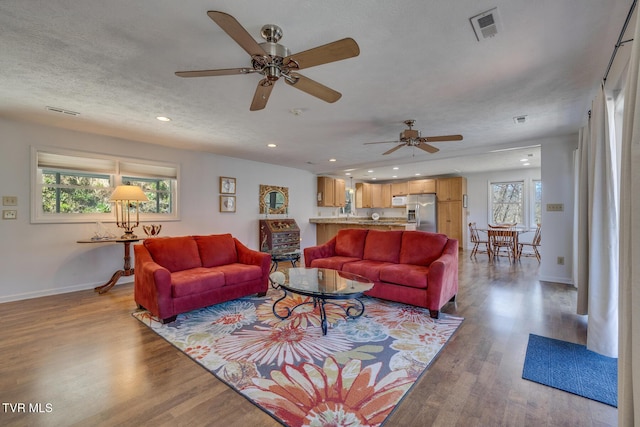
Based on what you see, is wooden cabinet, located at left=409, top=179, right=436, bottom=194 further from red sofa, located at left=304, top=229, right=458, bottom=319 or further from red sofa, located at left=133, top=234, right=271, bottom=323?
red sofa, located at left=133, top=234, right=271, bottom=323

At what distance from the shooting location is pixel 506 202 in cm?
790

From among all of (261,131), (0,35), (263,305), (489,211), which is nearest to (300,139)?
(261,131)

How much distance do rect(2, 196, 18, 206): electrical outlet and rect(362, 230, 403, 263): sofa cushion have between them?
4915 mm

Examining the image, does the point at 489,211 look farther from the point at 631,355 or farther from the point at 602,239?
the point at 631,355

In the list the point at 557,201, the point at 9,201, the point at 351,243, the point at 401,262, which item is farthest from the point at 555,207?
the point at 9,201

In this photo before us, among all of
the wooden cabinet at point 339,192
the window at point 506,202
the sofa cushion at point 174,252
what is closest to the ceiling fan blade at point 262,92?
the sofa cushion at point 174,252

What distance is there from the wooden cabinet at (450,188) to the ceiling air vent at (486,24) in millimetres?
7043

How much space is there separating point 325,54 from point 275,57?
1.19ft

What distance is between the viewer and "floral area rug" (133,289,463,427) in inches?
68.1

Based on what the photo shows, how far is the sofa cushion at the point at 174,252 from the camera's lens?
3.49m

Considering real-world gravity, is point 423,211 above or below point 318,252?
above

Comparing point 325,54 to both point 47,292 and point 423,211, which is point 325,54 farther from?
point 423,211

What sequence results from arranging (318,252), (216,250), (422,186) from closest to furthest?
(216,250) → (318,252) → (422,186)

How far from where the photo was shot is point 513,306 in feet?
11.3
